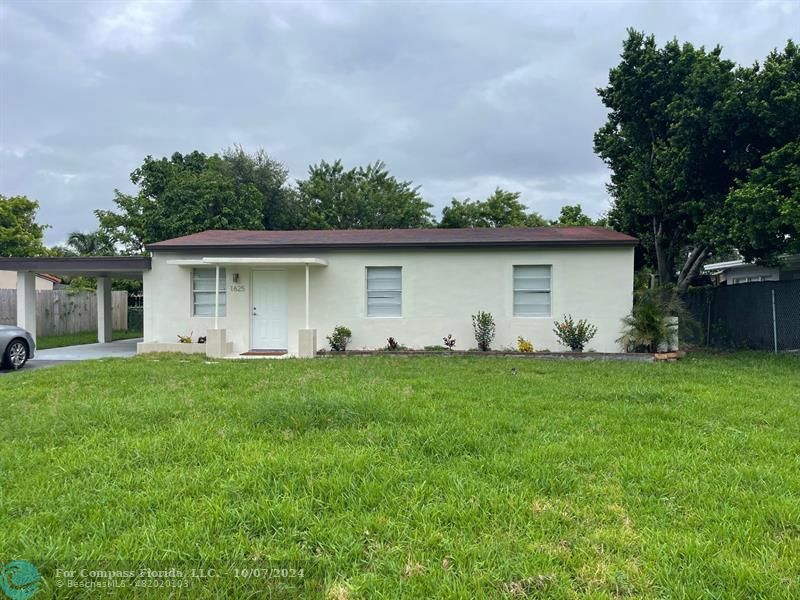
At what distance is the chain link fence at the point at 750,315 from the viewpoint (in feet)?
38.8

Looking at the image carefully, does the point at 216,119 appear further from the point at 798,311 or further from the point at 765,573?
the point at 765,573

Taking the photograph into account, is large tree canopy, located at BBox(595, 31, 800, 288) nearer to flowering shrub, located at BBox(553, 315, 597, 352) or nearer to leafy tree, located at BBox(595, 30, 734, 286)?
leafy tree, located at BBox(595, 30, 734, 286)

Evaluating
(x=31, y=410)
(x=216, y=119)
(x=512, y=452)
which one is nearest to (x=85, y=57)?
(x=216, y=119)

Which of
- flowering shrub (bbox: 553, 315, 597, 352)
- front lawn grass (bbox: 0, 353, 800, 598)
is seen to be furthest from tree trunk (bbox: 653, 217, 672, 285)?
front lawn grass (bbox: 0, 353, 800, 598)

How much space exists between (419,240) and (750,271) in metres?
12.9

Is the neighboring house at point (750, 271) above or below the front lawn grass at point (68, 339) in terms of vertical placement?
above

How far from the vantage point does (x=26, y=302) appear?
43.4 feet

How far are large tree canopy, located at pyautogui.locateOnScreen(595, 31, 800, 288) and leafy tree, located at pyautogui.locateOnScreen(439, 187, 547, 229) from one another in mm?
16889

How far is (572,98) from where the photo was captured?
15.4 meters

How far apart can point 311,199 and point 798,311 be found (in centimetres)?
2552

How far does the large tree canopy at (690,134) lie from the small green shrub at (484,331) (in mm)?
5162

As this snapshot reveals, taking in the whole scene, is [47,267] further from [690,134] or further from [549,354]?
[690,134]

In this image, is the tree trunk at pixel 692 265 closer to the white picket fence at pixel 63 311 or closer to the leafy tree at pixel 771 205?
the leafy tree at pixel 771 205

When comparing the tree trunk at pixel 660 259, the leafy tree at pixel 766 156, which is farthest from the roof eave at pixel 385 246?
the tree trunk at pixel 660 259
